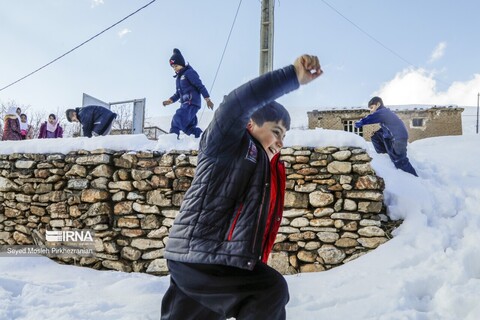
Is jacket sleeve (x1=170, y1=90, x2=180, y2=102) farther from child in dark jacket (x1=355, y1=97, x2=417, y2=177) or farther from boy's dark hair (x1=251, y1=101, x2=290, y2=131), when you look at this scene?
boy's dark hair (x1=251, y1=101, x2=290, y2=131)

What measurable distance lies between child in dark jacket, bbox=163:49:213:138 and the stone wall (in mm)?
765

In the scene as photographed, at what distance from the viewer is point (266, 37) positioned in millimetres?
5980

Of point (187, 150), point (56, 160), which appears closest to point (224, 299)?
point (187, 150)

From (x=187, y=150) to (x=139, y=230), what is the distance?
1196mm

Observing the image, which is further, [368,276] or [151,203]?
[151,203]

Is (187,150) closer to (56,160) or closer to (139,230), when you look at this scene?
(139,230)

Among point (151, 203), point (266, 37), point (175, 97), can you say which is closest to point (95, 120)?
point (175, 97)

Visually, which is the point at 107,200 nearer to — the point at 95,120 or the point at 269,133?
the point at 95,120

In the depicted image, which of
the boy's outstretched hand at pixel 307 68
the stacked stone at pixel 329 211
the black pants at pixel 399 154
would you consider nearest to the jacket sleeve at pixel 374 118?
the black pants at pixel 399 154

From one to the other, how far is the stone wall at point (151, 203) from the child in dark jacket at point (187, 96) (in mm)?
765

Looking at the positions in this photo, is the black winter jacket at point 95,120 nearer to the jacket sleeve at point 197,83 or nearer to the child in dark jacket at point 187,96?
the child in dark jacket at point 187,96

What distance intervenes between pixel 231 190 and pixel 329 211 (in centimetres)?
291

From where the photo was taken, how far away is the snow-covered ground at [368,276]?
256cm

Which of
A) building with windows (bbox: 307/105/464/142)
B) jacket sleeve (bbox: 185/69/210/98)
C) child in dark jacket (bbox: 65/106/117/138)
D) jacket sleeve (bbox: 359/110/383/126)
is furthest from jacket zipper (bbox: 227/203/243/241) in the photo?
building with windows (bbox: 307/105/464/142)
